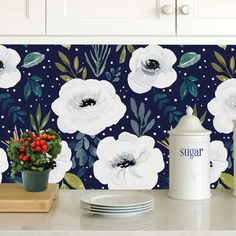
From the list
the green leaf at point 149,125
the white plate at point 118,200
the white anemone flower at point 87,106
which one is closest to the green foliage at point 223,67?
the green leaf at point 149,125

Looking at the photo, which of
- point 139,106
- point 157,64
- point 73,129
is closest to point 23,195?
point 73,129

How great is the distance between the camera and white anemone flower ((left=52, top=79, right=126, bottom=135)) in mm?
2477

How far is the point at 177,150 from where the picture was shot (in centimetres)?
208

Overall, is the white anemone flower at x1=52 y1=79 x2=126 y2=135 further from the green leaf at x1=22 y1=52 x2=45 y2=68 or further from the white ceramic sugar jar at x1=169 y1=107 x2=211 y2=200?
the white ceramic sugar jar at x1=169 y1=107 x2=211 y2=200

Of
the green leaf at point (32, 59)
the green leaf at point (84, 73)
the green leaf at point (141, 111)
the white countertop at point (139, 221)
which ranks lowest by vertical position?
the white countertop at point (139, 221)

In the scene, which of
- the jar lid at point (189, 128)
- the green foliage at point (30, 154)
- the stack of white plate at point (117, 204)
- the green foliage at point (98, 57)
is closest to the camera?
the stack of white plate at point (117, 204)

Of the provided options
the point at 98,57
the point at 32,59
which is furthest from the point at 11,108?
the point at 98,57

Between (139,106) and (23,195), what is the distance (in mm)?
783

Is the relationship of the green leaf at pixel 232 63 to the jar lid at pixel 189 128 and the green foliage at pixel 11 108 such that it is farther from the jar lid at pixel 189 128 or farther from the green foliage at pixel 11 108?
the green foliage at pixel 11 108

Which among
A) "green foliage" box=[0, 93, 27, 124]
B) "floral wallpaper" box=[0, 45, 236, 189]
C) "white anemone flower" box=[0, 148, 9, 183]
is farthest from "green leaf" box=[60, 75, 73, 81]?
"white anemone flower" box=[0, 148, 9, 183]

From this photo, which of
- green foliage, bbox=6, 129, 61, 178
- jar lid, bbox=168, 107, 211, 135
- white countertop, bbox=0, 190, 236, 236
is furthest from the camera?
jar lid, bbox=168, 107, 211, 135
